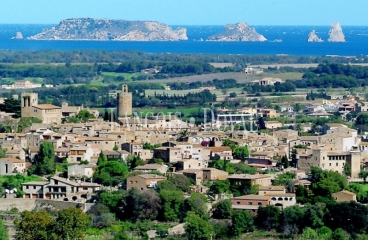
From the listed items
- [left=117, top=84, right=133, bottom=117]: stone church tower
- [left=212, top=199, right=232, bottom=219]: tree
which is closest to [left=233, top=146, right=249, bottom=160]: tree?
[left=212, top=199, right=232, bottom=219]: tree

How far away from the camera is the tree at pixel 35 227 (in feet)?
71.3

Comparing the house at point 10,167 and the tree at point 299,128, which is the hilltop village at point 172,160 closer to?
the house at point 10,167

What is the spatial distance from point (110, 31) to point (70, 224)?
13281 centimetres

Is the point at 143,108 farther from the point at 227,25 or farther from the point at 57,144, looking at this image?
the point at 227,25

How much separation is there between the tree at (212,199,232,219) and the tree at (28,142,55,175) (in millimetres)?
4591

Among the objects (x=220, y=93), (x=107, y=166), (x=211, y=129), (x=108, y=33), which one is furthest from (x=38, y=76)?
(x=108, y=33)

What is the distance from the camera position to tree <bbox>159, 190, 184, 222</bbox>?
77.6 ft

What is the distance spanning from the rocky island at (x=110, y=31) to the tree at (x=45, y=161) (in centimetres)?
12236

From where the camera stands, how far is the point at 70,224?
2200 cm

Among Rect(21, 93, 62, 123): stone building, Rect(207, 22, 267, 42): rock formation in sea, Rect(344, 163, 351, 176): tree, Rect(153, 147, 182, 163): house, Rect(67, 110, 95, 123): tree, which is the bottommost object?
Rect(207, 22, 267, 42): rock formation in sea

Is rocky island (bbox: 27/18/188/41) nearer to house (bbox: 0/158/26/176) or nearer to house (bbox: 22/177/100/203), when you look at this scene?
house (bbox: 0/158/26/176)

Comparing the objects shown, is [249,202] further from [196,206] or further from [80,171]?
[80,171]

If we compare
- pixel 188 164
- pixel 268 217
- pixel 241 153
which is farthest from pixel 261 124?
pixel 268 217

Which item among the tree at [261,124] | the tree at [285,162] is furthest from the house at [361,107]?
the tree at [285,162]
